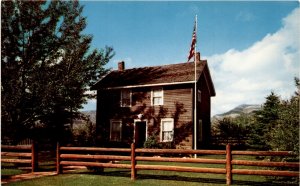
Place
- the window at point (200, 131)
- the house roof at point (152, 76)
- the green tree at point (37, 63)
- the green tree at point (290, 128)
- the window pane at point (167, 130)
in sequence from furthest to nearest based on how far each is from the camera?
the window at point (200, 131) < the house roof at point (152, 76) < the window pane at point (167, 130) < the green tree at point (37, 63) < the green tree at point (290, 128)

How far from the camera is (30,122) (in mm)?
22312

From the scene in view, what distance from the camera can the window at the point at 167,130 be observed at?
86.7 feet

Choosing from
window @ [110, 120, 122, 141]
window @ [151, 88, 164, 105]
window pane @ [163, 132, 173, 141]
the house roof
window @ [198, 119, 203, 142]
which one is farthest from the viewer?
window @ [110, 120, 122, 141]

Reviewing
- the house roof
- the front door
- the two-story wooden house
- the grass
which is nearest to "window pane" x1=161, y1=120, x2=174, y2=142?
the two-story wooden house

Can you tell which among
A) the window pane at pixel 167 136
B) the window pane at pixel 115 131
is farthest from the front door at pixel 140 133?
the window pane at pixel 167 136

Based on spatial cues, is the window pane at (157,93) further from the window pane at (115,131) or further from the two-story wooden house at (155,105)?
the window pane at (115,131)

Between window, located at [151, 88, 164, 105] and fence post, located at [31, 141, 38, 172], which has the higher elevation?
window, located at [151, 88, 164, 105]

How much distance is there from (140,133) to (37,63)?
11.3 m

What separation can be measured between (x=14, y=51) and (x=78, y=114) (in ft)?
29.4

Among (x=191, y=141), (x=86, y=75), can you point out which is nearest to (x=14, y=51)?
(x=86, y=75)

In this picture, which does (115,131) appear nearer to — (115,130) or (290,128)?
(115,130)

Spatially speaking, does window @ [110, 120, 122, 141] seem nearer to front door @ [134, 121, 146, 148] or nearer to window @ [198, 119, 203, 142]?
front door @ [134, 121, 146, 148]

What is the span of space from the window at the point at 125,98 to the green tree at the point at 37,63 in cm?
595

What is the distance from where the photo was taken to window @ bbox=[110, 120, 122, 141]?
2914 cm
